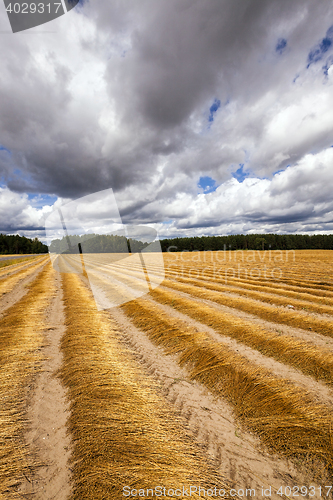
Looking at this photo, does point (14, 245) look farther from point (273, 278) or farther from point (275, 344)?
point (275, 344)

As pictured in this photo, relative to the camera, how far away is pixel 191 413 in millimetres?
4250

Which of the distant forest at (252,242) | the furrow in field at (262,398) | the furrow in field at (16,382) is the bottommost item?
the distant forest at (252,242)

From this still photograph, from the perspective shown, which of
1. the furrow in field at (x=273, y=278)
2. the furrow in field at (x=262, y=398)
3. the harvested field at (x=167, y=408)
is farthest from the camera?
the furrow in field at (x=273, y=278)

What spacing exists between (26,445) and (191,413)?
3.00 meters

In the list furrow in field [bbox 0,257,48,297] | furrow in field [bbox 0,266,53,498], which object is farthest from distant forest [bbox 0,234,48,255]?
furrow in field [bbox 0,266,53,498]

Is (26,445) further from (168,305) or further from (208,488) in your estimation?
(168,305)

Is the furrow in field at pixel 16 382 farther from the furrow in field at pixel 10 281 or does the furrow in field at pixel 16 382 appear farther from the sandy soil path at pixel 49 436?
the furrow in field at pixel 10 281

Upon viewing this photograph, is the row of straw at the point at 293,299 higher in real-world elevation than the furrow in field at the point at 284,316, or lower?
lower

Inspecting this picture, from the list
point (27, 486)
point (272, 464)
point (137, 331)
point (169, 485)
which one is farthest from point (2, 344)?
point (272, 464)

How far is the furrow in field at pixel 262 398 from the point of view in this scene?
3453mm

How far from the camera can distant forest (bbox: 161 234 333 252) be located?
134 metres

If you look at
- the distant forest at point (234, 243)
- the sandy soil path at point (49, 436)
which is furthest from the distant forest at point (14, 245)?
the sandy soil path at point (49, 436)

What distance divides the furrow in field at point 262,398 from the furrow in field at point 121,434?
1378 millimetres

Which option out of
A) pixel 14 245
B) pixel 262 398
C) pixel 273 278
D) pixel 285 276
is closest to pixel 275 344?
pixel 262 398
